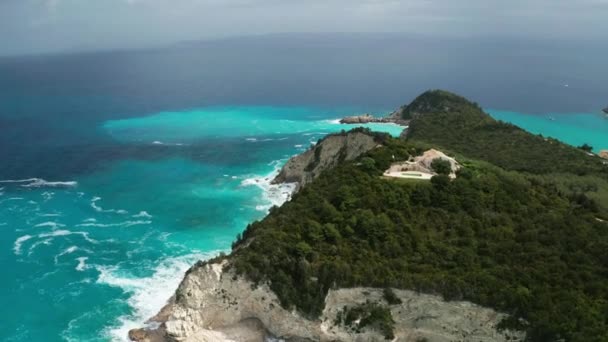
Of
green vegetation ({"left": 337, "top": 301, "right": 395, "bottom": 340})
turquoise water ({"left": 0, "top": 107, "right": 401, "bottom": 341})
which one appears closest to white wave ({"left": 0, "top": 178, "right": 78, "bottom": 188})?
turquoise water ({"left": 0, "top": 107, "right": 401, "bottom": 341})

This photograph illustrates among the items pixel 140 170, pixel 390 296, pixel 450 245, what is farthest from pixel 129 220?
pixel 450 245

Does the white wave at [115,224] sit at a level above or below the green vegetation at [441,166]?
below

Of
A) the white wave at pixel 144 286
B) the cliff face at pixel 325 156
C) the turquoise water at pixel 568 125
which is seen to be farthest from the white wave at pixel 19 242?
the turquoise water at pixel 568 125

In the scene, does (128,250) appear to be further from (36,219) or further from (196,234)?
(36,219)

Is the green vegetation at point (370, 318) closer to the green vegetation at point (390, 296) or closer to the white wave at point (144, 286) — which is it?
the green vegetation at point (390, 296)

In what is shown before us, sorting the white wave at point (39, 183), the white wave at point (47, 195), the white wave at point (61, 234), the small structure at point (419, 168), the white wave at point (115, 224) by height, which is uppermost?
the small structure at point (419, 168)
